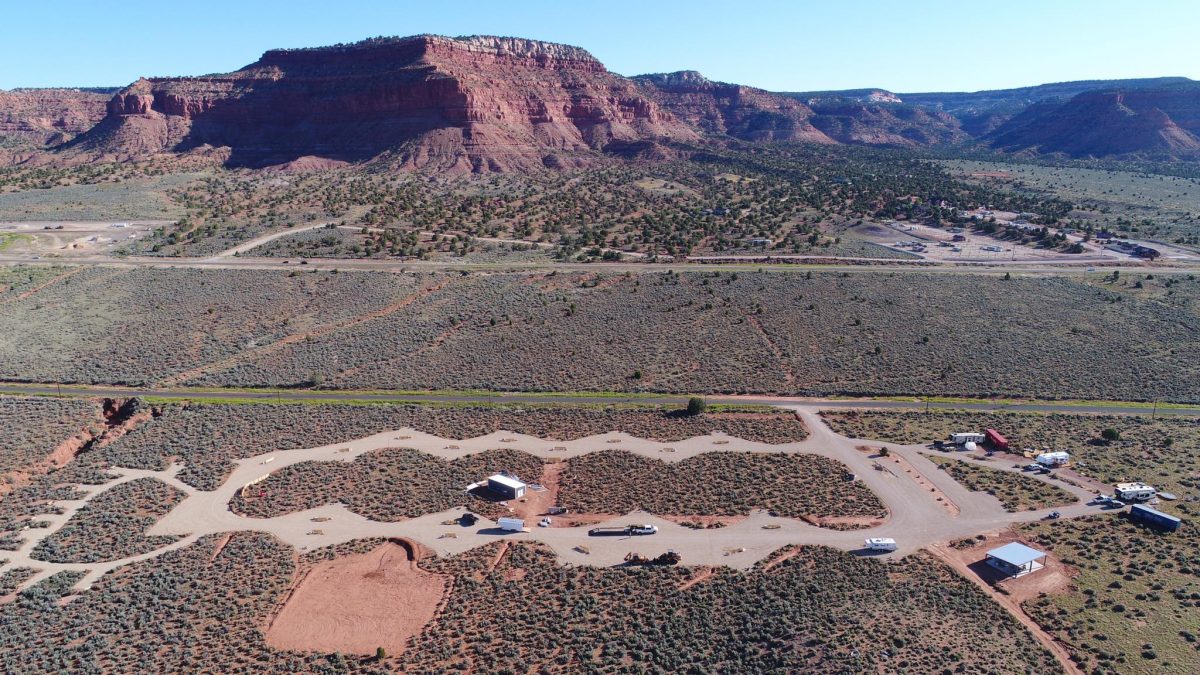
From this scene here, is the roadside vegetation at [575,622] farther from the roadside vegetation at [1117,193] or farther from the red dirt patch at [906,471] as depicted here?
the roadside vegetation at [1117,193]

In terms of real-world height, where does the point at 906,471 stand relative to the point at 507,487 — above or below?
below

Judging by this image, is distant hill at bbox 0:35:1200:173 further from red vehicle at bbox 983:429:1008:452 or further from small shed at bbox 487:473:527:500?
red vehicle at bbox 983:429:1008:452

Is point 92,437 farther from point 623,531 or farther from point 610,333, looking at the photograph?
point 610,333

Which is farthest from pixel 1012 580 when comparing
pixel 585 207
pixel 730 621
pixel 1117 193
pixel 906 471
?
pixel 1117 193

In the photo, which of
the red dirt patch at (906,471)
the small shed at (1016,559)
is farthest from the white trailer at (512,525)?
the small shed at (1016,559)

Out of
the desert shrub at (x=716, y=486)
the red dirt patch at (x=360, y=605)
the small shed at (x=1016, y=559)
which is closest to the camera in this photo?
the red dirt patch at (x=360, y=605)

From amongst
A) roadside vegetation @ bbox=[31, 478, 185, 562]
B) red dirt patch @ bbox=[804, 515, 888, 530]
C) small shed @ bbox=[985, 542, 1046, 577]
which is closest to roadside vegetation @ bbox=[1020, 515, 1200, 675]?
small shed @ bbox=[985, 542, 1046, 577]

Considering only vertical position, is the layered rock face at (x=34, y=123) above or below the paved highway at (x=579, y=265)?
above
